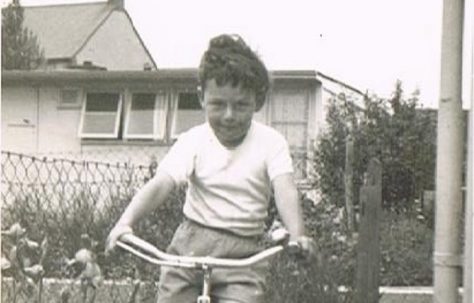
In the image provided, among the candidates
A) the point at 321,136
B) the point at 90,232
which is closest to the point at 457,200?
the point at 90,232

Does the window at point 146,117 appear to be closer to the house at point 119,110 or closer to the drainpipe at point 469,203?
the house at point 119,110

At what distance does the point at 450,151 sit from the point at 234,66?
0.99 metres

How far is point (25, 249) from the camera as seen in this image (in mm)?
3434

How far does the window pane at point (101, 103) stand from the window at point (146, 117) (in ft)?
1.04

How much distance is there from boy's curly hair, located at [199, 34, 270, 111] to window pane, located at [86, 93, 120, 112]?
12966mm

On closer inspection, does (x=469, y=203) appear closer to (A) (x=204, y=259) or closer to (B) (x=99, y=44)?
(A) (x=204, y=259)

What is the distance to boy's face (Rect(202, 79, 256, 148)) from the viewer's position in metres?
2.54

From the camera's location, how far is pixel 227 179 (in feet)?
8.63

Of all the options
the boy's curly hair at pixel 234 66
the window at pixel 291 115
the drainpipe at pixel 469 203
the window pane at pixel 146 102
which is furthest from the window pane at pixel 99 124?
the boy's curly hair at pixel 234 66

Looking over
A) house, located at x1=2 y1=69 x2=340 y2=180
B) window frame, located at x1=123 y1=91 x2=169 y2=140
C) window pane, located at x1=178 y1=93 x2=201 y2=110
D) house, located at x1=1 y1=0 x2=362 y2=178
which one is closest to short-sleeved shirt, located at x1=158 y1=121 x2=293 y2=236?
house, located at x1=1 y1=0 x2=362 y2=178

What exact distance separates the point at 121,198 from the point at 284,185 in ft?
8.96

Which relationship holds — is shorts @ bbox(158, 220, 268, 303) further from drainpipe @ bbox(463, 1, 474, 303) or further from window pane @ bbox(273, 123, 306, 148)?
window pane @ bbox(273, 123, 306, 148)

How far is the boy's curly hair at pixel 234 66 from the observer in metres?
2.55

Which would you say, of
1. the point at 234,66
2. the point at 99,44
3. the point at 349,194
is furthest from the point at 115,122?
the point at 234,66
